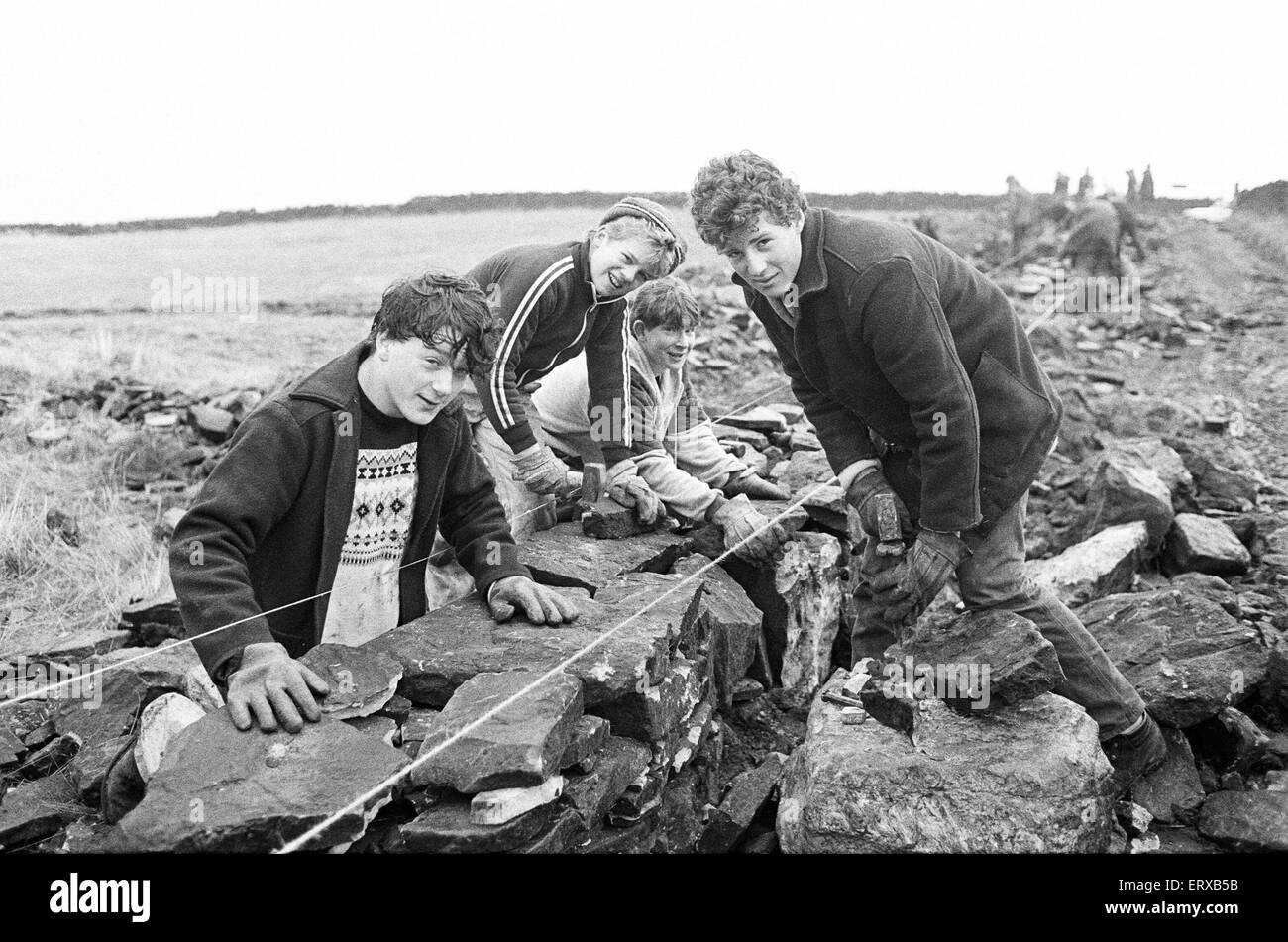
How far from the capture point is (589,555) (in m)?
4.59

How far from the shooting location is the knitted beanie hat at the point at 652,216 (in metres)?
4.56

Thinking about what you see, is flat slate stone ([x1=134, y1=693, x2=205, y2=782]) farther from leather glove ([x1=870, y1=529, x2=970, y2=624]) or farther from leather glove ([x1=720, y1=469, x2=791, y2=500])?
leather glove ([x1=720, y1=469, x2=791, y2=500])

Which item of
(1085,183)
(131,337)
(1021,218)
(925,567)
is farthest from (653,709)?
(1085,183)

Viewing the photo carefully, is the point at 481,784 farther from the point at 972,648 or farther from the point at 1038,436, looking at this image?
the point at 1038,436

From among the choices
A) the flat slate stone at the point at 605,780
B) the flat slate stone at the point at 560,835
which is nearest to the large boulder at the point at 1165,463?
the flat slate stone at the point at 605,780

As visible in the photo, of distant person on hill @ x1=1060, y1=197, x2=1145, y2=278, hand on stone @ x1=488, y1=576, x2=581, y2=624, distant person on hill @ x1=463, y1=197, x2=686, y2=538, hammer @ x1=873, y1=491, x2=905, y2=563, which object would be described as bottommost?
hand on stone @ x1=488, y1=576, x2=581, y2=624

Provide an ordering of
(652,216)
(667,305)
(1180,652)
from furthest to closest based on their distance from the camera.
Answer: (667,305) < (652,216) < (1180,652)

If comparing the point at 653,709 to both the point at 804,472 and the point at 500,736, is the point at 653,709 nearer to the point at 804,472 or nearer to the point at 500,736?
the point at 500,736

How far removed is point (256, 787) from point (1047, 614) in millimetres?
2859

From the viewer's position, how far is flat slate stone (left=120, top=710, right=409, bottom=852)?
2412mm

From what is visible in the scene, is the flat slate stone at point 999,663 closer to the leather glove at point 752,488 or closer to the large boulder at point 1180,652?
the large boulder at point 1180,652

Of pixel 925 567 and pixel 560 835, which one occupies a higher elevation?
pixel 925 567

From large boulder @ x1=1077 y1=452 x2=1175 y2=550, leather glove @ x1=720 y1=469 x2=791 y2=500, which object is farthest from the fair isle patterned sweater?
large boulder @ x1=1077 y1=452 x2=1175 y2=550

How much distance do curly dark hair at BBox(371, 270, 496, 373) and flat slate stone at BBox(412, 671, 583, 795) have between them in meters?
1.07
